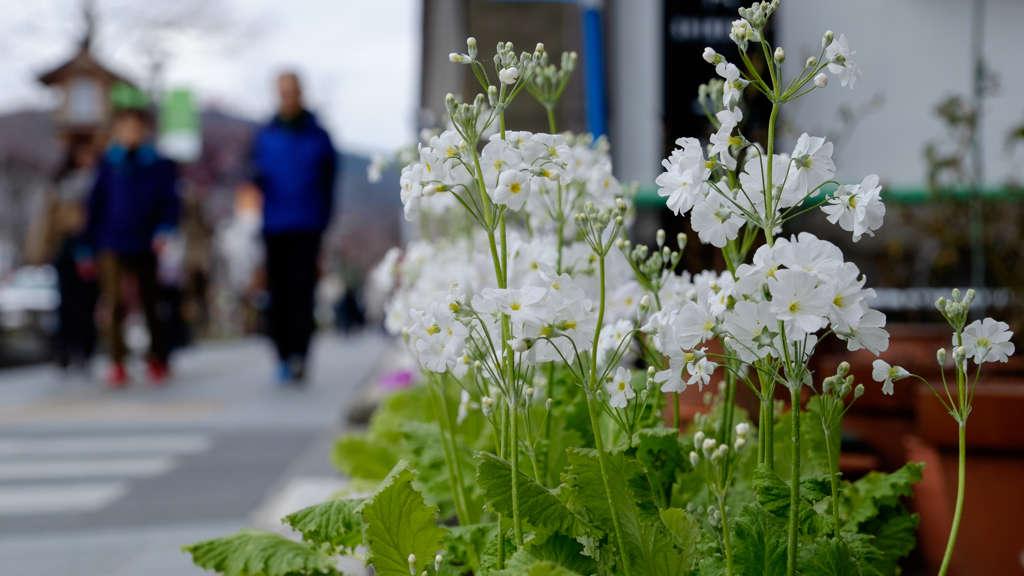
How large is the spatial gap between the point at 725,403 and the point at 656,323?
337mm

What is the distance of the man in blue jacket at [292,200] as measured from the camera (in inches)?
258

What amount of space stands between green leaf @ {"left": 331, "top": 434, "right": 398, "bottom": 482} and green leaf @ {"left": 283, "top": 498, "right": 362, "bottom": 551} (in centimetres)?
85

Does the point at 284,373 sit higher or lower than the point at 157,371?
higher

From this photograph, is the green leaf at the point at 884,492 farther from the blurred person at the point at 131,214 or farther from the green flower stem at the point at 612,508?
the blurred person at the point at 131,214

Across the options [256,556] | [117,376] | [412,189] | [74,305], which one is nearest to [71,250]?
[74,305]

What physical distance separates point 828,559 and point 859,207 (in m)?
0.42

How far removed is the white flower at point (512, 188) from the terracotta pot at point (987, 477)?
1.47 meters

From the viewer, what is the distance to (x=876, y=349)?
989 millimetres

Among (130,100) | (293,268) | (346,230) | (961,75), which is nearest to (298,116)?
(293,268)

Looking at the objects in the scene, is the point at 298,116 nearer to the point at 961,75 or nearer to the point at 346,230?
the point at 961,75

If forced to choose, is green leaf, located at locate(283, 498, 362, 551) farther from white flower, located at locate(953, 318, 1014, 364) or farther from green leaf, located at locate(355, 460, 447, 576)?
white flower, located at locate(953, 318, 1014, 364)

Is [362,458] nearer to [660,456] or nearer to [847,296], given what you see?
[660,456]

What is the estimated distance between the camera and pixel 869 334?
0.99 meters

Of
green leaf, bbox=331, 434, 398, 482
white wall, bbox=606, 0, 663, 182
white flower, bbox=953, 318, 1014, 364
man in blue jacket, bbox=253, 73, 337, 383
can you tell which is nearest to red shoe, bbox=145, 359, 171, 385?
man in blue jacket, bbox=253, 73, 337, 383
